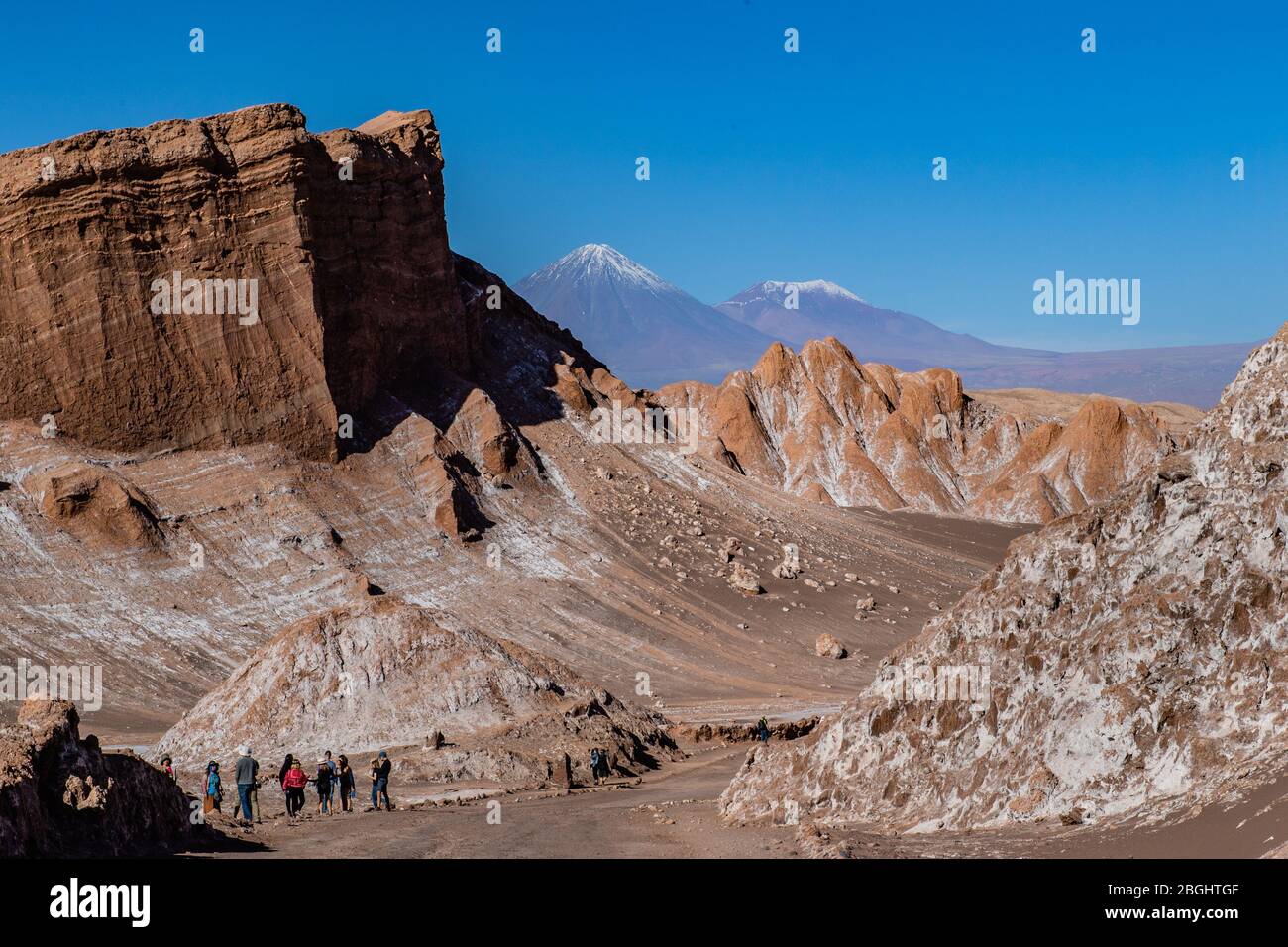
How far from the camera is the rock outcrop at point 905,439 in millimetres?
113500

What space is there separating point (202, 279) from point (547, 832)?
146 ft

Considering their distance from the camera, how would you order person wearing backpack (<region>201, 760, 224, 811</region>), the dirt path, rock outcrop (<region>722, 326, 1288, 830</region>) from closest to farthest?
1. rock outcrop (<region>722, 326, 1288, 830</region>)
2. the dirt path
3. person wearing backpack (<region>201, 760, 224, 811</region>)

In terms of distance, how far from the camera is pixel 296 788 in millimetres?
24438

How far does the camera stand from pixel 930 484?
116 m

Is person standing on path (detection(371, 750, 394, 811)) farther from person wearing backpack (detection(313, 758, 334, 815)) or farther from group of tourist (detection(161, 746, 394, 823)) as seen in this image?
person wearing backpack (detection(313, 758, 334, 815))

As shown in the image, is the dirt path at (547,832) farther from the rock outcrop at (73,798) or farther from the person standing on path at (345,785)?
the rock outcrop at (73,798)

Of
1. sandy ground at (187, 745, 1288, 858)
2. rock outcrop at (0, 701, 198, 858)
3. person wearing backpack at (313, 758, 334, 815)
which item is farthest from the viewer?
person wearing backpack at (313, 758, 334, 815)

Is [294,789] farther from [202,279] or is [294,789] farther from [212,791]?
[202,279]

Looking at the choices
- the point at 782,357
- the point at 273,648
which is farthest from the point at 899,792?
the point at 782,357

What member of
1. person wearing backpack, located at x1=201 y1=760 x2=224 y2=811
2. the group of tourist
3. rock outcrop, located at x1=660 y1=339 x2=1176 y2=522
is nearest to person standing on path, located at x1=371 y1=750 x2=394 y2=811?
the group of tourist

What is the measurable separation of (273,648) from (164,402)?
2855cm

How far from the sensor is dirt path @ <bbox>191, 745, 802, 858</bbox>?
63.8 ft

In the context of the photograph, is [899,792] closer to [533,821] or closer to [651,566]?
[533,821]

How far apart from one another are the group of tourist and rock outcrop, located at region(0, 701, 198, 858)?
3.94 m
